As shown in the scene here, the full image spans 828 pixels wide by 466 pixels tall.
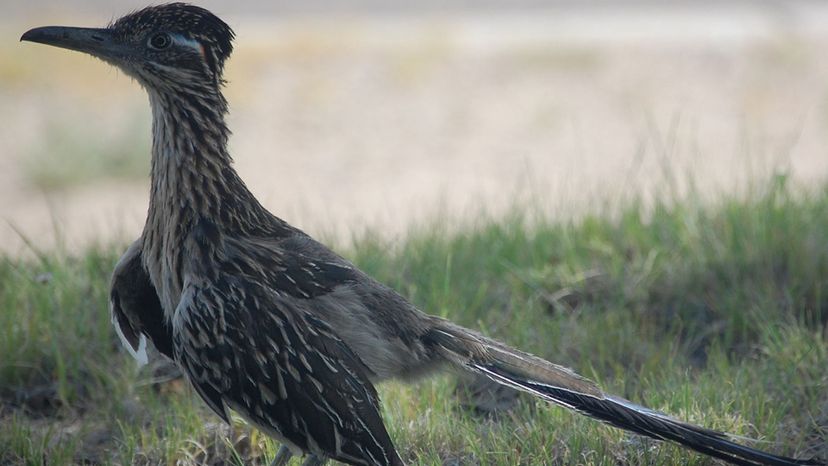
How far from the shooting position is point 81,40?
13.8 ft

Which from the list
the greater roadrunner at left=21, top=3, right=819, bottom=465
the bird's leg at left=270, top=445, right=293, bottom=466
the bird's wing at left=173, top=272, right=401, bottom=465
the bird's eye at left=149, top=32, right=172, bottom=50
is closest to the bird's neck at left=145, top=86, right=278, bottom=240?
the greater roadrunner at left=21, top=3, right=819, bottom=465

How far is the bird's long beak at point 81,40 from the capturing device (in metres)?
4.18

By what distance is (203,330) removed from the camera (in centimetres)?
394

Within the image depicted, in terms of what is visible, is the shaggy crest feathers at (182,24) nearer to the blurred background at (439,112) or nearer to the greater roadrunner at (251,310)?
the greater roadrunner at (251,310)

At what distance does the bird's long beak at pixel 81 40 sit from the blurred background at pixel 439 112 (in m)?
2.87

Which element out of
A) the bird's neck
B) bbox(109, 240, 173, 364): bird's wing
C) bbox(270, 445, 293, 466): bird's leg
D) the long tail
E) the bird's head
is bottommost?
bbox(270, 445, 293, 466): bird's leg

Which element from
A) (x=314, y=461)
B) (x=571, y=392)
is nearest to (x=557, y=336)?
(x=571, y=392)

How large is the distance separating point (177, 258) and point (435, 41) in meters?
7.73

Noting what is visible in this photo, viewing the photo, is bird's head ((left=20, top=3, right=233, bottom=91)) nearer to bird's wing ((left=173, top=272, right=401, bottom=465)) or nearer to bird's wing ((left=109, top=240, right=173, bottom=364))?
bird's wing ((left=109, top=240, right=173, bottom=364))

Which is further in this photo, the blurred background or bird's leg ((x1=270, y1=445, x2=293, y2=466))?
the blurred background

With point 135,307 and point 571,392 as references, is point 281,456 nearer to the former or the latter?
point 135,307

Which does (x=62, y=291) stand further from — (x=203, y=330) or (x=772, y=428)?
(x=772, y=428)

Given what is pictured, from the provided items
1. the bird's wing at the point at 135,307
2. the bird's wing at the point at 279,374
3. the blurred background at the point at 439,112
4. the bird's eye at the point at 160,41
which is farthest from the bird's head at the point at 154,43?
the blurred background at the point at 439,112

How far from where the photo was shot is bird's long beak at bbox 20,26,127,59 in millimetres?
4184
